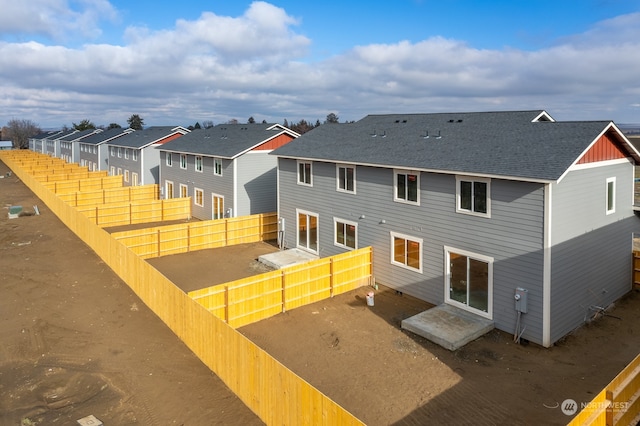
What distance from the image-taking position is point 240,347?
11.0 m

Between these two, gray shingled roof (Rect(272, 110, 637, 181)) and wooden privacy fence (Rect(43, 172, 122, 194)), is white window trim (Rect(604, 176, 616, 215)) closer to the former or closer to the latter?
gray shingled roof (Rect(272, 110, 637, 181))

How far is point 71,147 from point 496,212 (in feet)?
245

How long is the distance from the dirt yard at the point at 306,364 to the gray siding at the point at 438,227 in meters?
0.89

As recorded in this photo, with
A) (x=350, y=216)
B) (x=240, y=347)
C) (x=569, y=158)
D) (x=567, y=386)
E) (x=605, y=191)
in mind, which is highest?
(x=569, y=158)

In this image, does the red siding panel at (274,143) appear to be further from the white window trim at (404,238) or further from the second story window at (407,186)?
the white window trim at (404,238)

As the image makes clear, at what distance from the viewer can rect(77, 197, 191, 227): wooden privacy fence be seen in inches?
1255

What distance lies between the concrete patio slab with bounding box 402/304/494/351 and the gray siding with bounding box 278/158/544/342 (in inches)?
27.2

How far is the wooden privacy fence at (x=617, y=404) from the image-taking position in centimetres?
813

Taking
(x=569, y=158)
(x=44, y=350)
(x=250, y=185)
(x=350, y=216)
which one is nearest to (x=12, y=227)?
(x=250, y=185)

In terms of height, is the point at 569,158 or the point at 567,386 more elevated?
the point at 569,158

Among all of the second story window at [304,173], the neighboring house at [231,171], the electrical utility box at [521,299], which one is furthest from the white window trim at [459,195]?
the neighboring house at [231,171]

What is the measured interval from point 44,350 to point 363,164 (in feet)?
42.5

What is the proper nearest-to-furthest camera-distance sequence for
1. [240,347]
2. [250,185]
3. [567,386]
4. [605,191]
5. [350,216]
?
[240,347], [567,386], [605,191], [350,216], [250,185]

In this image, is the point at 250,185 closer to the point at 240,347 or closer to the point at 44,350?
the point at 44,350
